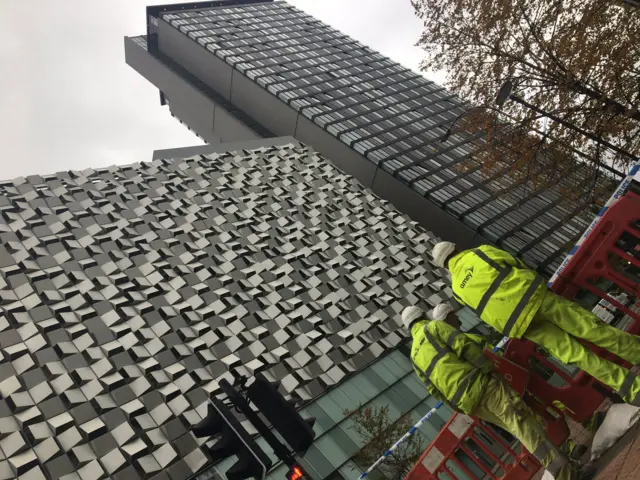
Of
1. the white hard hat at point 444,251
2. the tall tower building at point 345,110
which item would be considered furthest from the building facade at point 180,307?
the white hard hat at point 444,251

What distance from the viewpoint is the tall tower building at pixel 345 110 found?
21.1 meters

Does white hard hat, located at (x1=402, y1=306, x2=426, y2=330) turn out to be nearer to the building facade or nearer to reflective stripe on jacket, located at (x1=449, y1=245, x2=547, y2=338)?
reflective stripe on jacket, located at (x1=449, y1=245, x2=547, y2=338)

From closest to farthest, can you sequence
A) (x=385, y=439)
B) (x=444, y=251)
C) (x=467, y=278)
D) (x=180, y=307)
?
(x=467, y=278), (x=444, y=251), (x=385, y=439), (x=180, y=307)

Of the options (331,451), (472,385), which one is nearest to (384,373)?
(331,451)

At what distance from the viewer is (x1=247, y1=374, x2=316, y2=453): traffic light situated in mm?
4770

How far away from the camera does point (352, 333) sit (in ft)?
43.5

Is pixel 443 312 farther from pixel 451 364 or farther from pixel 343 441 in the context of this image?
pixel 343 441

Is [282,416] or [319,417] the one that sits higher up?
[282,416]

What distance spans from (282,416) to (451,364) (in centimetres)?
245

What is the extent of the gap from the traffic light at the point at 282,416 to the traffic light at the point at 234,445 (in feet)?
1.01

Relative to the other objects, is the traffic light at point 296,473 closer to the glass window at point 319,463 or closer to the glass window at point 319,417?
the glass window at point 319,463

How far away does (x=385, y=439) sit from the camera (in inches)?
428

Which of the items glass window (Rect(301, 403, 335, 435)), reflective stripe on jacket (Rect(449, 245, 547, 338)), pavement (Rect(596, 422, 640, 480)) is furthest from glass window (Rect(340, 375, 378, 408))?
pavement (Rect(596, 422, 640, 480))

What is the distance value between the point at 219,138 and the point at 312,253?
1777 cm
